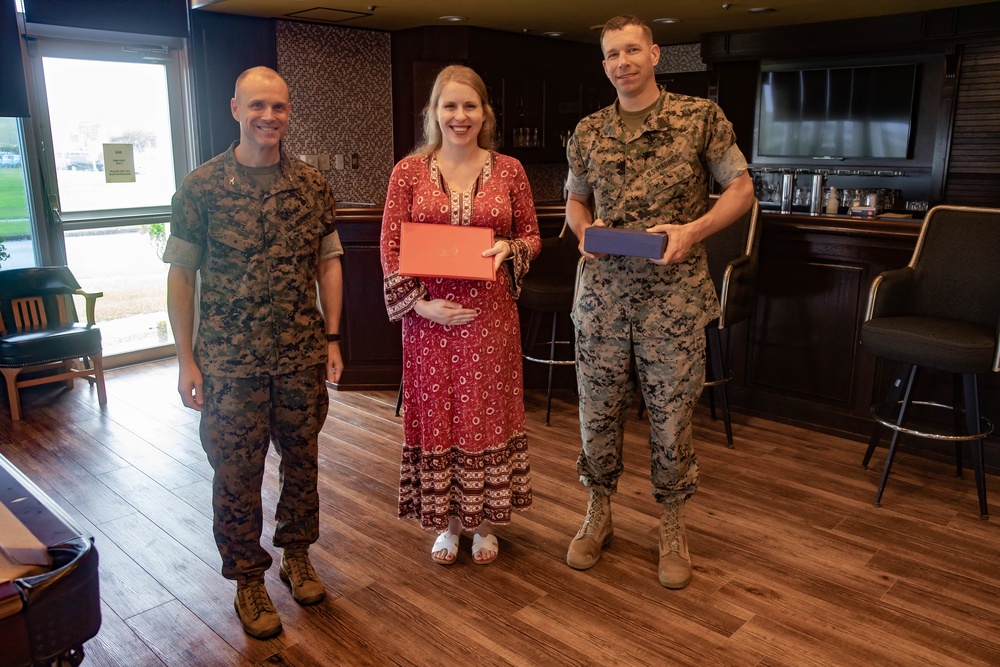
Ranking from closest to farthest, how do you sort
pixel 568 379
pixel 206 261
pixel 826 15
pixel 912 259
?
1. pixel 206 261
2. pixel 912 259
3. pixel 568 379
4. pixel 826 15

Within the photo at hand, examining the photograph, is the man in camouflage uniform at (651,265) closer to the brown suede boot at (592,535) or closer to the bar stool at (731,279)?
the brown suede boot at (592,535)

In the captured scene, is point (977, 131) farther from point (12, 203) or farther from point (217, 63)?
point (12, 203)

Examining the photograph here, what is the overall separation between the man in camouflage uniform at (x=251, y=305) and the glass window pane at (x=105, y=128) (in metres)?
3.77

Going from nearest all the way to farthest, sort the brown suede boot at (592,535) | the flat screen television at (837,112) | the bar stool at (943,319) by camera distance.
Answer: the brown suede boot at (592,535) < the bar stool at (943,319) < the flat screen television at (837,112)

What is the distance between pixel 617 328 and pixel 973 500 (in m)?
1.84

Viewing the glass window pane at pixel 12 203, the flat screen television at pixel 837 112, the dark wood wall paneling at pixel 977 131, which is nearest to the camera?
the glass window pane at pixel 12 203

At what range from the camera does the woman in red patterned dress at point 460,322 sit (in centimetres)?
240

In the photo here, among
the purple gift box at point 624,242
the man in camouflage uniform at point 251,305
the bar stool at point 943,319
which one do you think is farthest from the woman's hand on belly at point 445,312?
the bar stool at point 943,319

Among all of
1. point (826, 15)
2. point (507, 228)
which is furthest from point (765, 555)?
point (826, 15)

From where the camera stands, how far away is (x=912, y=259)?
3482mm

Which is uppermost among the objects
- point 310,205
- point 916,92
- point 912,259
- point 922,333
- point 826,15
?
point 826,15

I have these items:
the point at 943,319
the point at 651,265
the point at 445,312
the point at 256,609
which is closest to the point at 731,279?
the point at 943,319

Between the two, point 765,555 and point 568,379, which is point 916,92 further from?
point 765,555

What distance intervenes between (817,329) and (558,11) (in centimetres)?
321
